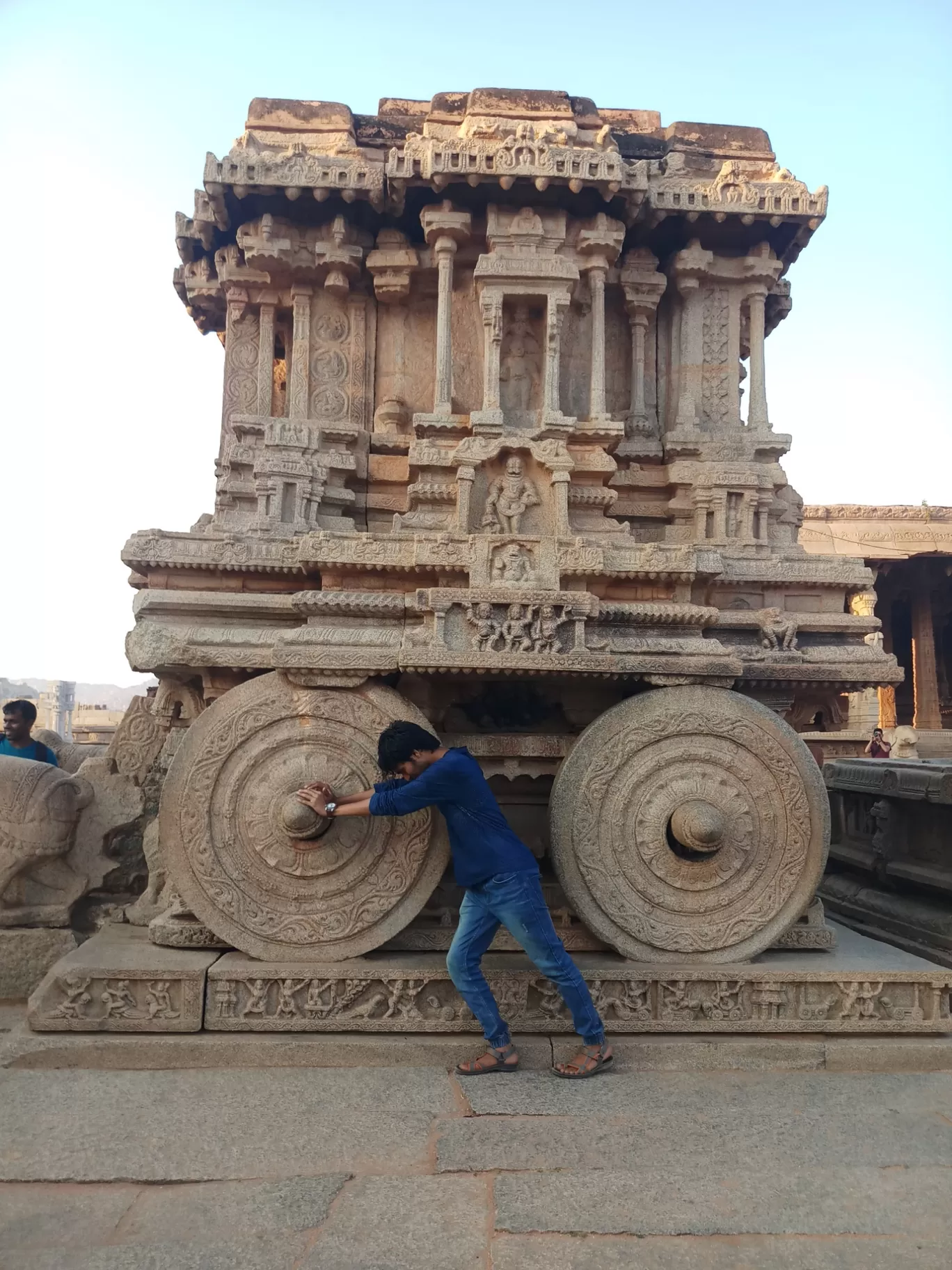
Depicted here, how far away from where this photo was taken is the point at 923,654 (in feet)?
81.8

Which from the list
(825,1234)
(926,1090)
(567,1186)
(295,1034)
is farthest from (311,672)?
(926,1090)

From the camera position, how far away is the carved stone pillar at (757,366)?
844 cm

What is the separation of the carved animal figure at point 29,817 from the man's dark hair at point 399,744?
2242 mm

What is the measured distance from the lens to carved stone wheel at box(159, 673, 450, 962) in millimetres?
4016

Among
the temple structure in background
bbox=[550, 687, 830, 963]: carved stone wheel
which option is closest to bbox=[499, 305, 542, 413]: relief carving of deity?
bbox=[550, 687, 830, 963]: carved stone wheel

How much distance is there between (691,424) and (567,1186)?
6991 mm

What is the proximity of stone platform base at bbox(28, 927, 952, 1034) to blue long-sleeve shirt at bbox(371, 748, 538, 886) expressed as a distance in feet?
2.12

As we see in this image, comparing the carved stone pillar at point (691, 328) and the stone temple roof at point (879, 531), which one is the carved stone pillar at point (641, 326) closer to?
the carved stone pillar at point (691, 328)

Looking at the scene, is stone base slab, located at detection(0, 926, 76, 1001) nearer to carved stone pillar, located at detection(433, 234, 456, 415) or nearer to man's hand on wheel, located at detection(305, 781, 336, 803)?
man's hand on wheel, located at detection(305, 781, 336, 803)

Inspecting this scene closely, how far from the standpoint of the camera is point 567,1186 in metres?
2.80

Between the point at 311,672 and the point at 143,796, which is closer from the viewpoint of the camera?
the point at 311,672

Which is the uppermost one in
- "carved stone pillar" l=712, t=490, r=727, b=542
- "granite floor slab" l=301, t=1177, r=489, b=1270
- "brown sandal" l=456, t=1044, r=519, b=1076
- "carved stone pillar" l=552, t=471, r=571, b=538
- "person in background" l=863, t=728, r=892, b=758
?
"carved stone pillar" l=712, t=490, r=727, b=542

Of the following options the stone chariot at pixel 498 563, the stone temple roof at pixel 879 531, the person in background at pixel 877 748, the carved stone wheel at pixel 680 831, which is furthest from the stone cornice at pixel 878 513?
the carved stone wheel at pixel 680 831

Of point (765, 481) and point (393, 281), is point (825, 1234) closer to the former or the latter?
point (765, 481)
